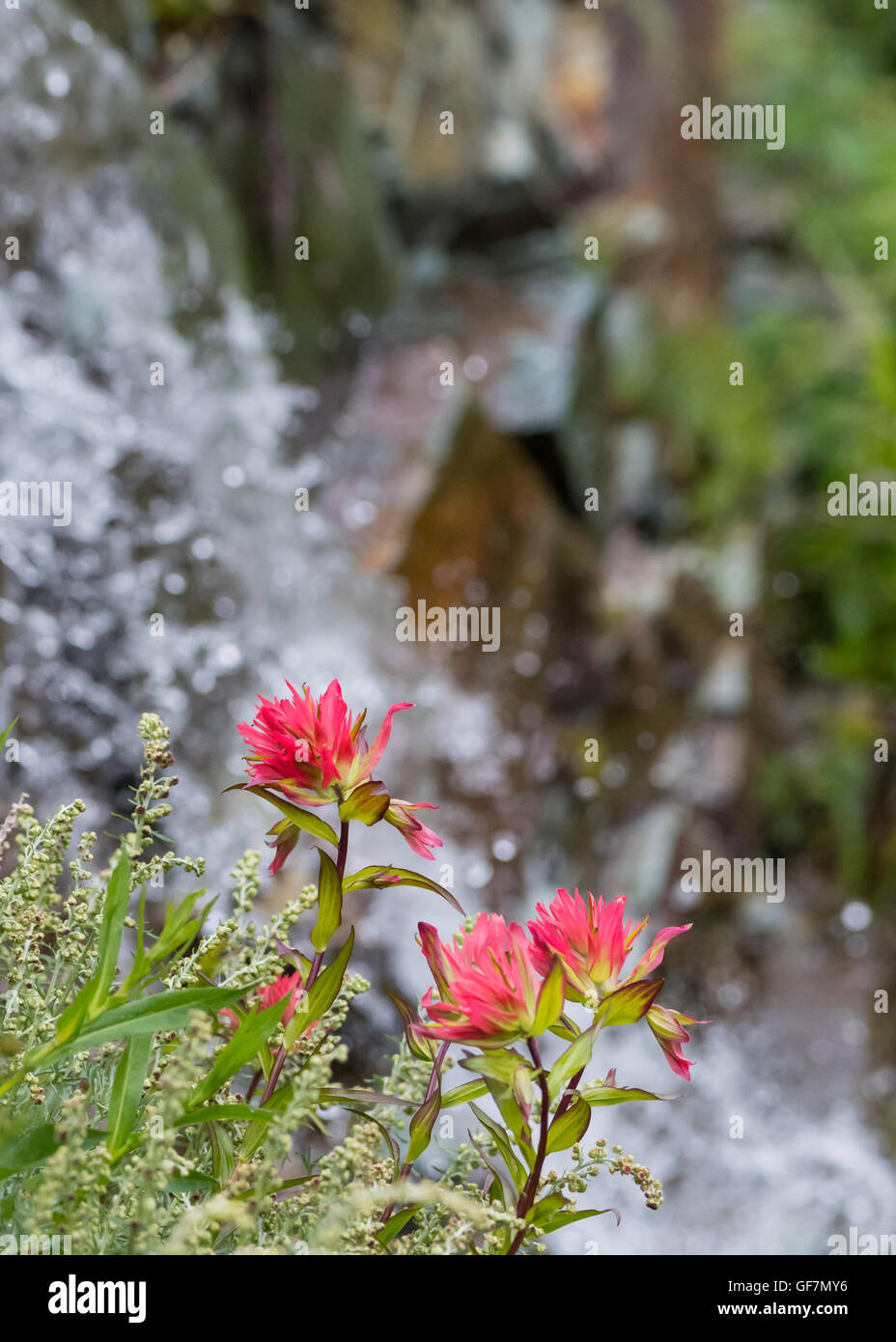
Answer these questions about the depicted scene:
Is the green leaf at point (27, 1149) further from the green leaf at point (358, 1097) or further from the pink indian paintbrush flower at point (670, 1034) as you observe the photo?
the pink indian paintbrush flower at point (670, 1034)

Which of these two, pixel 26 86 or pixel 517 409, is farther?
pixel 517 409

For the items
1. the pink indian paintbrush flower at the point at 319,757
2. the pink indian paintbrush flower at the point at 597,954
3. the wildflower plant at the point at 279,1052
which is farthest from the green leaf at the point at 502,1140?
the pink indian paintbrush flower at the point at 319,757

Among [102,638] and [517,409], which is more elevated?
[517,409]

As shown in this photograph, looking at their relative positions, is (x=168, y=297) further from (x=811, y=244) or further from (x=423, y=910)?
(x=811, y=244)

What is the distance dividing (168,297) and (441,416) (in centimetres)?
90

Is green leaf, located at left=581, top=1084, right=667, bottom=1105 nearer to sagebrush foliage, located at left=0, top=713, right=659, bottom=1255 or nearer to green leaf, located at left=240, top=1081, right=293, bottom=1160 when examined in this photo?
sagebrush foliage, located at left=0, top=713, right=659, bottom=1255

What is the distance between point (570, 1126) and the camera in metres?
0.64

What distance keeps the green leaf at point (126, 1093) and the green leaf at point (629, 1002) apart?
292mm

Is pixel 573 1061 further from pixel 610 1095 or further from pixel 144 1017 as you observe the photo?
pixel 144 1017

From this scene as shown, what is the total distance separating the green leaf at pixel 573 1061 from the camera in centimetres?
61

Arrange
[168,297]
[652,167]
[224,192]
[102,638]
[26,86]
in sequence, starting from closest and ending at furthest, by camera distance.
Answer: [102,638], [26,86], [168,297], [224,192], [652,167]

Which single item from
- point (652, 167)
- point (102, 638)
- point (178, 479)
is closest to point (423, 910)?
point (102, 638)

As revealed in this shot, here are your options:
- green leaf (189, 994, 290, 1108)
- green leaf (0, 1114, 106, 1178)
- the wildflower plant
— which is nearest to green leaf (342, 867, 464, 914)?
the wildflower plant

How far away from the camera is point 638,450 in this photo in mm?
3797
